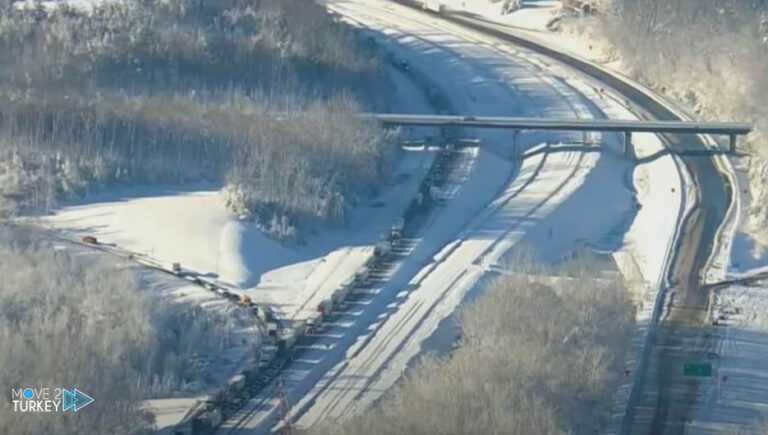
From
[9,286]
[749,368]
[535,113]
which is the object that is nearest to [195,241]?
[9,286]

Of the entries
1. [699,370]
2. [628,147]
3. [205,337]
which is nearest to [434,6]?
[628,147]

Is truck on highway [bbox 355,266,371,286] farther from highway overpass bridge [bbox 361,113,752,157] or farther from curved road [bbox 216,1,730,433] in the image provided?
highway overpass bridge [bbox 361,113,752,157]


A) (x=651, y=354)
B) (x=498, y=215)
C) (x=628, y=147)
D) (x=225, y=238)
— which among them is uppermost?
(x=628, y=147)

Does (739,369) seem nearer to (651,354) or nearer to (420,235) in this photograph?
(651,354)

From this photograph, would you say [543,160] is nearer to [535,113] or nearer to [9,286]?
[535,113]

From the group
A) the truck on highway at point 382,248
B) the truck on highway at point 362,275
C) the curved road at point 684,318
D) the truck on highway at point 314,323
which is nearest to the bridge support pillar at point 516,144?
the curved road at point 684,318

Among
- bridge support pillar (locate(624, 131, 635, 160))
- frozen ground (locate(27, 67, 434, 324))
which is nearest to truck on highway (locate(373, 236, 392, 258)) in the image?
frozen ground (locate(27, 67, 434, 324))
